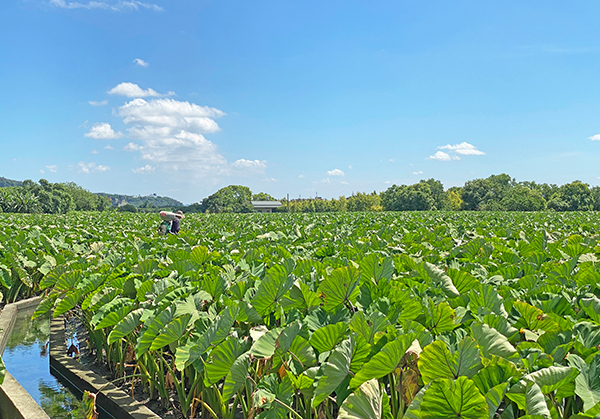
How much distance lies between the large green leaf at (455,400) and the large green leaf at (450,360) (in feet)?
0.71

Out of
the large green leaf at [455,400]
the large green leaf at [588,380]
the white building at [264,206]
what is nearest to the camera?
the large green leaf at [455,400]

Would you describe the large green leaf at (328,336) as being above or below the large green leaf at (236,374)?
above

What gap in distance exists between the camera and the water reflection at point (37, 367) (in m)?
4.11

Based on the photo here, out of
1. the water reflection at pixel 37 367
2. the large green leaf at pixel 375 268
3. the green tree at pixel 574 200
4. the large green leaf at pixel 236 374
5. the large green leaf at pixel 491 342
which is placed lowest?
the water reflection at pixel 37 367

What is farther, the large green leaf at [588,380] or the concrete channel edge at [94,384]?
the concrete channel edge at [94,384]

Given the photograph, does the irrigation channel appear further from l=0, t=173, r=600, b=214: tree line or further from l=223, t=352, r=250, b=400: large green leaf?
l=0, t=173, r=600, b=214: tree line

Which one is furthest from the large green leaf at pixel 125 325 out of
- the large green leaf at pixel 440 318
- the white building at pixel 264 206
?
the white building at pixel 264 206

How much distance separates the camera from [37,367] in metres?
5.13

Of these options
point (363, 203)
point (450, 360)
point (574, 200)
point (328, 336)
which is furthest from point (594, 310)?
point (363, 203)

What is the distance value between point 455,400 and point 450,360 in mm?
288

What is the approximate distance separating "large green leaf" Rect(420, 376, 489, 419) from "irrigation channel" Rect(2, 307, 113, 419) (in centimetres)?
335

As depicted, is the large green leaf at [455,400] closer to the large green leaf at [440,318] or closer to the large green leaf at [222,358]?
the large green leaf at [440,318]

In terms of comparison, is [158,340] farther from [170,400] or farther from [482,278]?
[482,278]

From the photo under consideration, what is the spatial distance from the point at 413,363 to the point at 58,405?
4.00 m
